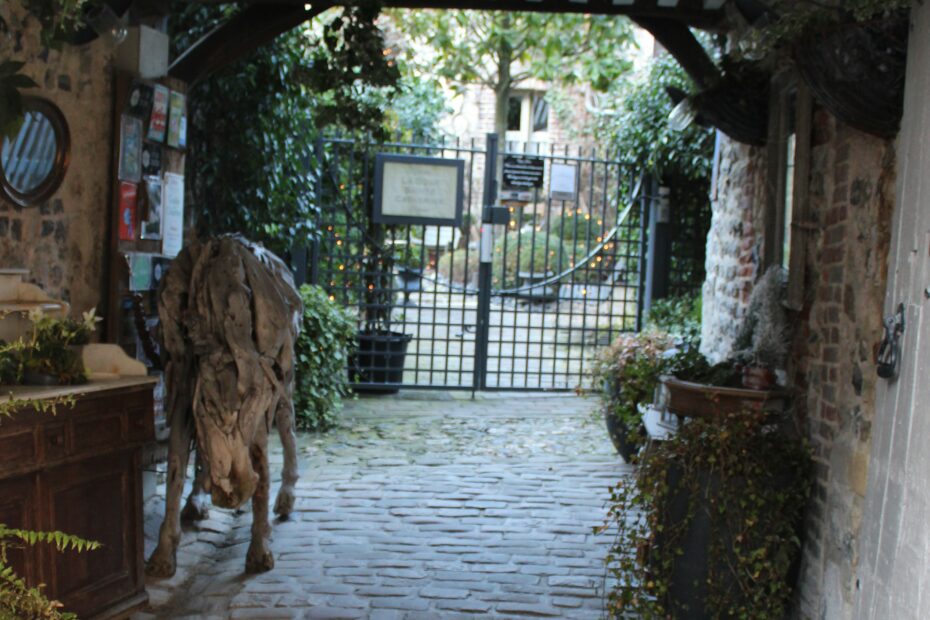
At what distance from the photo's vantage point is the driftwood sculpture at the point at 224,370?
4.11 meters

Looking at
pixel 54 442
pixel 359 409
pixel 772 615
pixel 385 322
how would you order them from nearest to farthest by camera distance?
pixel 54 442 → pixel 772 615 → pixel 359 409 → pixel 385 322

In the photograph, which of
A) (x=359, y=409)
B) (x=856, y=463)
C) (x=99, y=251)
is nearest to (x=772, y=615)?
(x=856, y=463)

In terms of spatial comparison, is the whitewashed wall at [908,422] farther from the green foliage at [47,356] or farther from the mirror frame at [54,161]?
the mirror frame at [54,161]

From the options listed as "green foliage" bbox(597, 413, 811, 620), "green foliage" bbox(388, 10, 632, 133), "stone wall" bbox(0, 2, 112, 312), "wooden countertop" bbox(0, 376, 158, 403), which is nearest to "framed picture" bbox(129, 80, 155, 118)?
"stone wall" bbox(0, 2, 112, 312)

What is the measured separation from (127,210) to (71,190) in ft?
1.58

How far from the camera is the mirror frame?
4.09 m

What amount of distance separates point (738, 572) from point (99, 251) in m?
3.44

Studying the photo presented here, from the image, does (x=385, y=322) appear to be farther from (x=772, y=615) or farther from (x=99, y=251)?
(x=772, y=615)

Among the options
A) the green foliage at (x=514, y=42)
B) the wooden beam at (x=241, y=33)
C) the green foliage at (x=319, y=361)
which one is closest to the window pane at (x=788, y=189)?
the wooden beam at (x=241, y=33)

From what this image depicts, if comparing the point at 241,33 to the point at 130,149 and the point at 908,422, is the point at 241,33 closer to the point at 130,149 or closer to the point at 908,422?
the point at 130,149

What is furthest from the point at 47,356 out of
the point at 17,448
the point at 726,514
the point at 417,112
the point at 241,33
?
the point at 417,112

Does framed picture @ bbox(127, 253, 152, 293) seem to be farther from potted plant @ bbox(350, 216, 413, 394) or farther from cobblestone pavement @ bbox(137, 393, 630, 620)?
potted plant @ bbox(350, 216, 413, 394)

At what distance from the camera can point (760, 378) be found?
420cm

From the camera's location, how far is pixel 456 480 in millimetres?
6246
